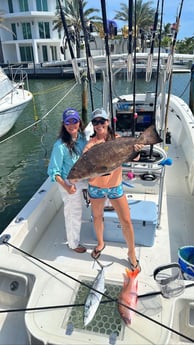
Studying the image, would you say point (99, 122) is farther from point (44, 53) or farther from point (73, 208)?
point (44, 53)

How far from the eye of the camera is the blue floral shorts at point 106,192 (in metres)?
2.75

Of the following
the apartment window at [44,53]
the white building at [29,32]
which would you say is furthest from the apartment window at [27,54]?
the apartment window at [44,53]

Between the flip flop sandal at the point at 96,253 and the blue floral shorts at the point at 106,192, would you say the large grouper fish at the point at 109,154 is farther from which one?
the flip flop sandal at the point at 96,253

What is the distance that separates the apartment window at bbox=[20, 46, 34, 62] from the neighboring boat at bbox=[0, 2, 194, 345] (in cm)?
3772

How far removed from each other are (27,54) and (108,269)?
1602 inches

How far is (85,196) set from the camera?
11.6 ft

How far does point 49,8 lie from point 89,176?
131 feet

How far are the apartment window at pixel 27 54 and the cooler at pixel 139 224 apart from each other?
130 feet

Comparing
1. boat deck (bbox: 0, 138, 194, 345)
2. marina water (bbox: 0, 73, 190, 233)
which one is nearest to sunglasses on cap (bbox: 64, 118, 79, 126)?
boat deck (bbox: 0, 138, 194, 345)

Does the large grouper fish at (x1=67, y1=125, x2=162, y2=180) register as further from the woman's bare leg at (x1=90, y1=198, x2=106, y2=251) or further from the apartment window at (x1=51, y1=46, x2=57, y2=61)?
the apartment window at (x1=51, y1=46, x2=57, y2=61)

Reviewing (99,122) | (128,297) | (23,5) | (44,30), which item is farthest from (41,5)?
(128,297)

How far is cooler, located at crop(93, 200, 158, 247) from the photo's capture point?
3.30 metres

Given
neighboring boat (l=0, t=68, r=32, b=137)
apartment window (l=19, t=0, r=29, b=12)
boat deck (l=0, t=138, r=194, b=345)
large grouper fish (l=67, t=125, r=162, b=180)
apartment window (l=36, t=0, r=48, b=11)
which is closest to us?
boat deck (l=0, t=138, r=194, b=345)

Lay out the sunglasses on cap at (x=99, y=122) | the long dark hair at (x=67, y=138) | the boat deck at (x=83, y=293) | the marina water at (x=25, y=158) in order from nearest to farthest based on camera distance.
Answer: the boat deck at (x=83, y=293), the sunglasses on cap at (x=99, y=122), the long dark hair at (x=67, y=138), the marina water at (x=25, y=158)
